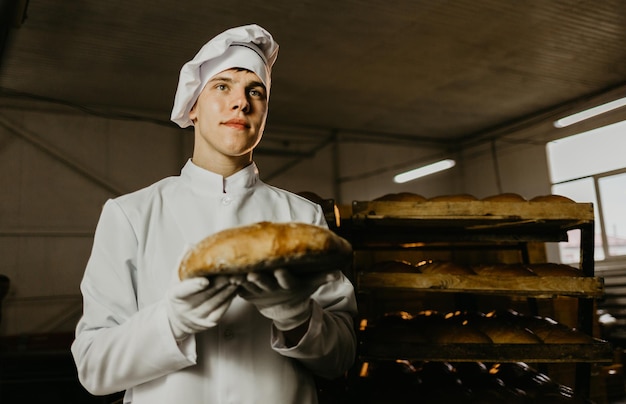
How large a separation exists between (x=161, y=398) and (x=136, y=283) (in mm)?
291

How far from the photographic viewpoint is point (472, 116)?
940 centimetres

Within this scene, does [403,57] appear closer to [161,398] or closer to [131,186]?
[131,186]

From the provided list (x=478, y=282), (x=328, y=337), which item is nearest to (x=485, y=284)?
(x=478, y=282)

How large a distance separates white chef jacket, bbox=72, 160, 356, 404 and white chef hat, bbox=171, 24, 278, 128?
25cm

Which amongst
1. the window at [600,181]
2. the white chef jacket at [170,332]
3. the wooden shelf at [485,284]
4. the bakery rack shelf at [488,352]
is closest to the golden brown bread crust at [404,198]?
the wooden shelf at [485,284]

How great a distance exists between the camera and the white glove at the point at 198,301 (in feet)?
3.23

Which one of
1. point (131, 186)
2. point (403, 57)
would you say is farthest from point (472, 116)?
point (131, 186)

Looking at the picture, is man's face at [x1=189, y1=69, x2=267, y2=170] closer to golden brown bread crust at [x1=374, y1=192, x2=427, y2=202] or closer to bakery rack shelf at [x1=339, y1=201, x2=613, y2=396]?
bakery rack shelf at [x1=339, y1=201, x2=613, y2=396]

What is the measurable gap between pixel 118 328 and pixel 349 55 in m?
5.81

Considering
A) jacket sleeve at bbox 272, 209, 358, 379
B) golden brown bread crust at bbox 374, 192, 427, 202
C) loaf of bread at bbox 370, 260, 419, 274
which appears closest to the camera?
jacket sleeve at bbox 272, 209, 358, 379

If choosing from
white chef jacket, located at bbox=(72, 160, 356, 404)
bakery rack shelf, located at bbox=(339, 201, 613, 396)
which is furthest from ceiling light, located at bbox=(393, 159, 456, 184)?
white chef jacket, located at bbox=(72, 160, 356, 404)

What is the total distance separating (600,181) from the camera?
8344 millimetres

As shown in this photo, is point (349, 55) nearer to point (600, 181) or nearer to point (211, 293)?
point (600, 181)

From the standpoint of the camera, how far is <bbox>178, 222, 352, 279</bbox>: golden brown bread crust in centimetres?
95
